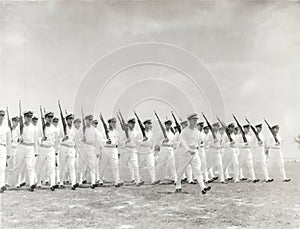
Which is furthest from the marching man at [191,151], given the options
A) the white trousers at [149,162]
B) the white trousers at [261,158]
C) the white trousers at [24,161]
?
the white trousers at [24,161]

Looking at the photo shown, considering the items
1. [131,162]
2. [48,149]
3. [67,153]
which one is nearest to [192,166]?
[131,162]

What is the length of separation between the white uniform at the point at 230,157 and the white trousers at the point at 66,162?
72.6 inches

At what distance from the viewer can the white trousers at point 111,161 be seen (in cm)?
562

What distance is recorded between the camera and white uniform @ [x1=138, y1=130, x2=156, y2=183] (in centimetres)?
554

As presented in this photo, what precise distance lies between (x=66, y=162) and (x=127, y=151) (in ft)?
2.50

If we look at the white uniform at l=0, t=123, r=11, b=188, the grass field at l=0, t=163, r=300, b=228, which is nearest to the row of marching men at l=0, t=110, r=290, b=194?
the white uniform at l=0, t=123, r=11, b=188

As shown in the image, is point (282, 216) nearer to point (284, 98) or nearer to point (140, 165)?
point (284, 98)

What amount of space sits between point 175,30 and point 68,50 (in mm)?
1289

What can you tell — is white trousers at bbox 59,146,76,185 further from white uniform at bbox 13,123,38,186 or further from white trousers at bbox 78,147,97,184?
white uniform at bbox 13,123,38,186

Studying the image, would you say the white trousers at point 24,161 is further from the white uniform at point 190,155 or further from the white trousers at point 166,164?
the white uniform at point 190,155

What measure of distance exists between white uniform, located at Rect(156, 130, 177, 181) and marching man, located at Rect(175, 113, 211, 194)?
0.11 metres

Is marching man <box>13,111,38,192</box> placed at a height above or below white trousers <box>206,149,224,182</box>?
above

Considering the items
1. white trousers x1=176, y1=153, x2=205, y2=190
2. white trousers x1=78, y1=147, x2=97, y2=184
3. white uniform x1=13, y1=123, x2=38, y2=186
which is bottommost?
white trousers x1=176, y1=153, x2=205, y2=190

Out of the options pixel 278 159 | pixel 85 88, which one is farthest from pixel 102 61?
pixel 278 159
